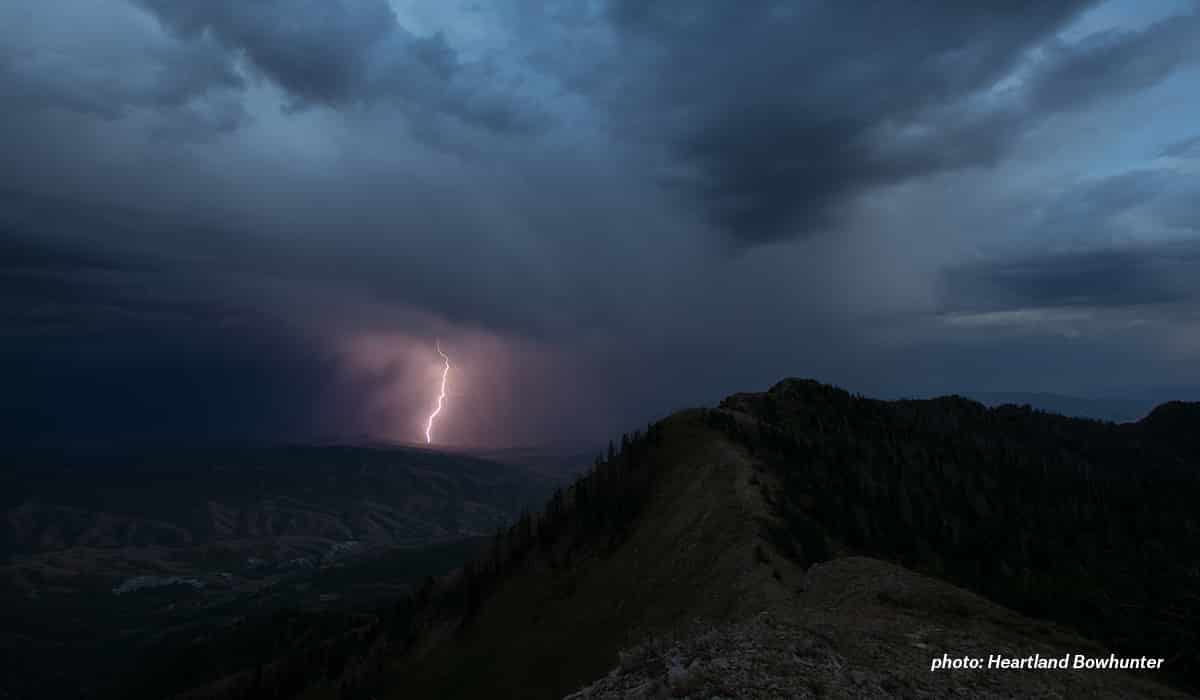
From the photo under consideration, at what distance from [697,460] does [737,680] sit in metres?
56.3

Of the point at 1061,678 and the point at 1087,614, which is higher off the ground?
the point at 1061,678

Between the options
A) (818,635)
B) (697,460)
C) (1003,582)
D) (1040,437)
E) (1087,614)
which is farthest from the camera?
(1040,437)

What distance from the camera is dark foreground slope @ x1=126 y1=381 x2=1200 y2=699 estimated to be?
17.6 m

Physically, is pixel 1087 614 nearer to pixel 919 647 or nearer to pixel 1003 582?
pixel 1003 582

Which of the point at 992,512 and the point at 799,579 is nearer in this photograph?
the point at 799,579

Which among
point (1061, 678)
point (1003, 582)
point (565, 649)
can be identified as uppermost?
point (1061, 678)

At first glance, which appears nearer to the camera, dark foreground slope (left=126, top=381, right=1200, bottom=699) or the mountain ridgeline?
dark foreground slope (left=126, top=381, right=1200, bottom=699)

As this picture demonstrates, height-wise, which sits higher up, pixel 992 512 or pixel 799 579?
pixel 799 579

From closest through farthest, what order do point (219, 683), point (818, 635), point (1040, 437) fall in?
point (818, 635)
point (219, 683)
point (1040, 437)

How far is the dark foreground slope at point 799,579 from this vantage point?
57.9ft

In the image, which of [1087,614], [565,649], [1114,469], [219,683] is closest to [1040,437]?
[1114,469]

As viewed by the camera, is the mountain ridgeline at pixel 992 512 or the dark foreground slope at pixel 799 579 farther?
the mountain ridgeline at pixel 992 512

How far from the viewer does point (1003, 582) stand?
50.5 m

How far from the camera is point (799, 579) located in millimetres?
39375
